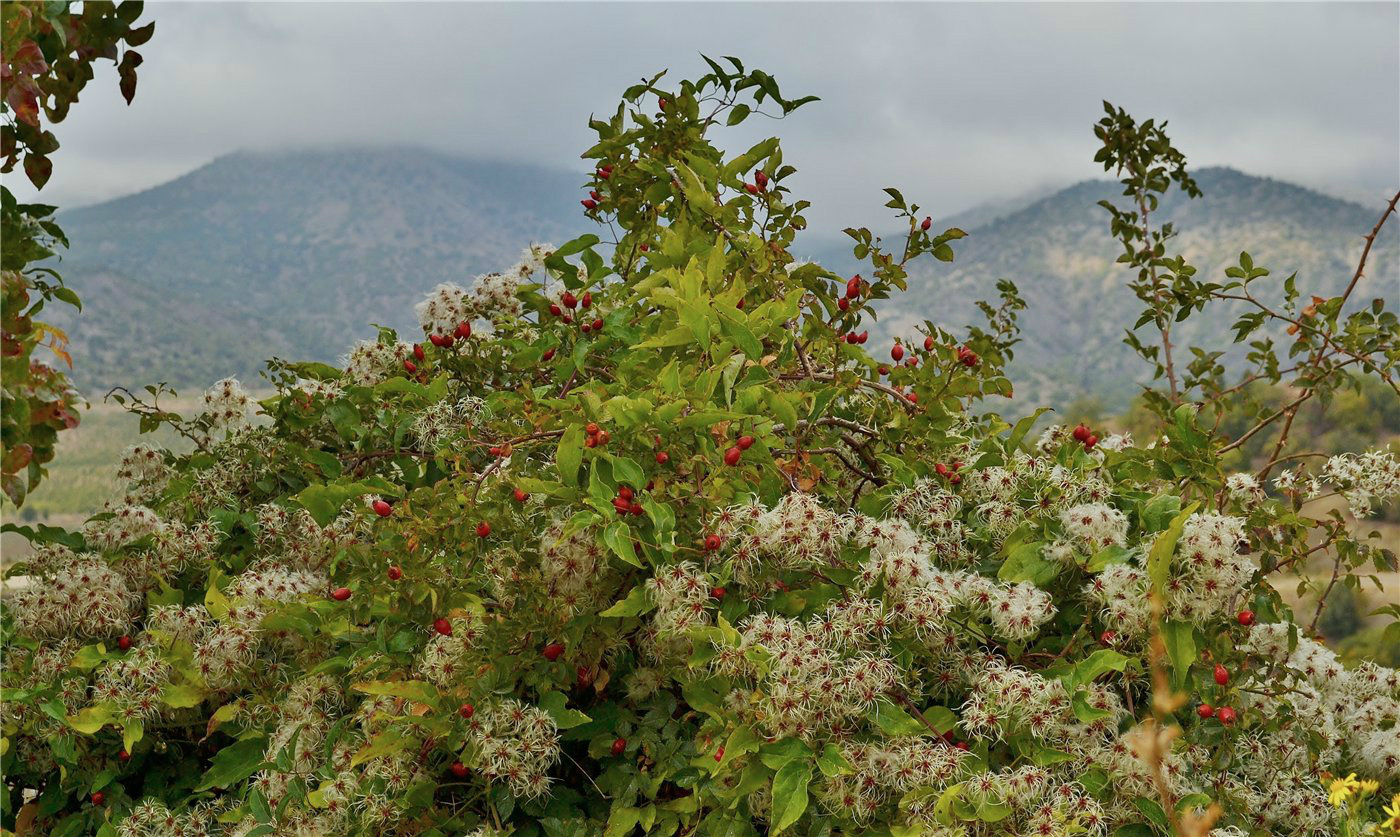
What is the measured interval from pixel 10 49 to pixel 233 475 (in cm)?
186

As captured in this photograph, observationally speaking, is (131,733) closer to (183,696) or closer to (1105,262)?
(183,696)

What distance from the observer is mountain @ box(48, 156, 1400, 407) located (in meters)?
97.8

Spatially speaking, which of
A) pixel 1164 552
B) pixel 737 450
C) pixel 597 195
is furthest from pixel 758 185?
pixel 1164 552

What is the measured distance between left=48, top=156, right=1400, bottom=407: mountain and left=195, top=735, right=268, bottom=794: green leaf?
82.2 m

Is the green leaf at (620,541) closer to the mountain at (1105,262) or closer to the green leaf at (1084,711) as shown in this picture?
the green leaf at (1084,711)

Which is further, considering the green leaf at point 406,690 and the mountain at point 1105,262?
the mountain at point 1105,262

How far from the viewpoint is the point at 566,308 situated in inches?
112

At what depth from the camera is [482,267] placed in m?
116

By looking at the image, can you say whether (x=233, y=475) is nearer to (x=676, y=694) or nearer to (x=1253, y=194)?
(x=676, y=694)

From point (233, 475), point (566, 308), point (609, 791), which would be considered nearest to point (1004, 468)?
point (609, 791)

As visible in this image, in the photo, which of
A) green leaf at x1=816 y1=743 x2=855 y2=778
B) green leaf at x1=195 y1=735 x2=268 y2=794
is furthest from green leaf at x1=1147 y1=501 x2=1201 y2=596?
green leaf at x1=195 y1=735 x2=268 y2=794

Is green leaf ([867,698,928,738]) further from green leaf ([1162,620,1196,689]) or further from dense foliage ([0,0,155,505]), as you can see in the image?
dense foliage ([0,0,155,505])

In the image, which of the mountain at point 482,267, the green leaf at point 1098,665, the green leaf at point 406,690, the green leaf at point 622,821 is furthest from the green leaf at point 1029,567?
the mountain at point 482,267

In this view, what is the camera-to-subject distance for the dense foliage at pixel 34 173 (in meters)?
1.34
